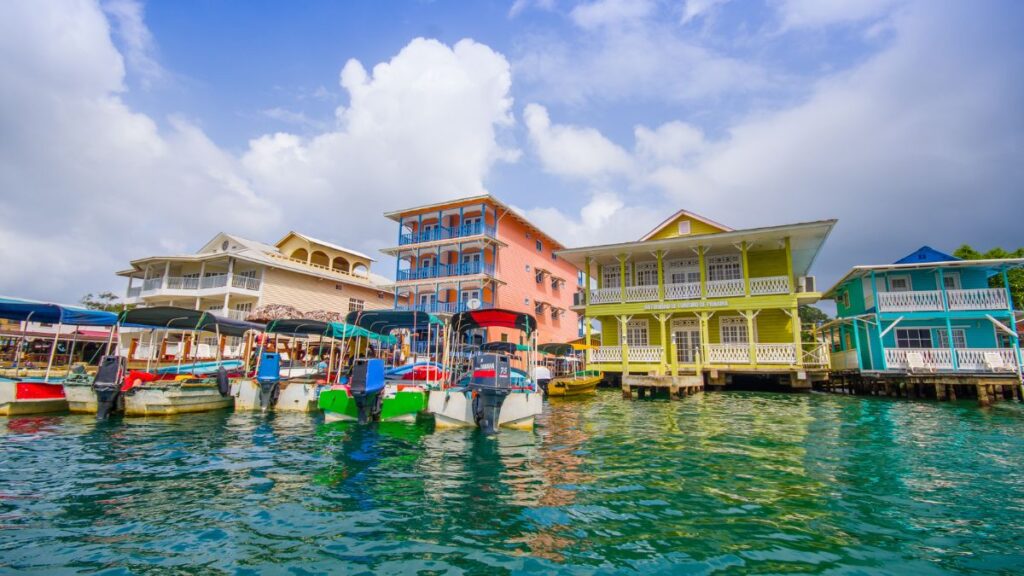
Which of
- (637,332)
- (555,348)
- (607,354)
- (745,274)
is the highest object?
(745,274)

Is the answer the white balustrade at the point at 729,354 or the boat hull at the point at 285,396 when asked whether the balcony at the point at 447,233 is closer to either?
the white balustrade at the point at 729,354

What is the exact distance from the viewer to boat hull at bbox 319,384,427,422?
1333cm

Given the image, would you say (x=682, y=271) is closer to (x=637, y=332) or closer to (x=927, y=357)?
(x=637, y=332)

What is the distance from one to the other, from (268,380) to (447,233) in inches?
781

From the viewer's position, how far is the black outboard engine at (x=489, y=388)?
38.2 ft

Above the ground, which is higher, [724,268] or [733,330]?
[724,268]

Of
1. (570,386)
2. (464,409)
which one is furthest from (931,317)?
(464,409)

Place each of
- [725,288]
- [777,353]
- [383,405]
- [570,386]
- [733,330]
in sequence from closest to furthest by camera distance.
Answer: [383,405]
[777,353]
[570,386]
[725,288]
[733,330]

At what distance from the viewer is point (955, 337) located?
22266mm

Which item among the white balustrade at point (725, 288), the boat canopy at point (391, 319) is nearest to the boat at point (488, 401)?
the boat canopy at point (391, 319)

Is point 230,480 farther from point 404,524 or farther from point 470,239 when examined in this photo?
point 470,239

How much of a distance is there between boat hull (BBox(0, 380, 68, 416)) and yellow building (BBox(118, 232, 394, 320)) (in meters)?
17.1

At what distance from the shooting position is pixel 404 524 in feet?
17.7

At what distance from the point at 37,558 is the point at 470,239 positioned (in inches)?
1091
